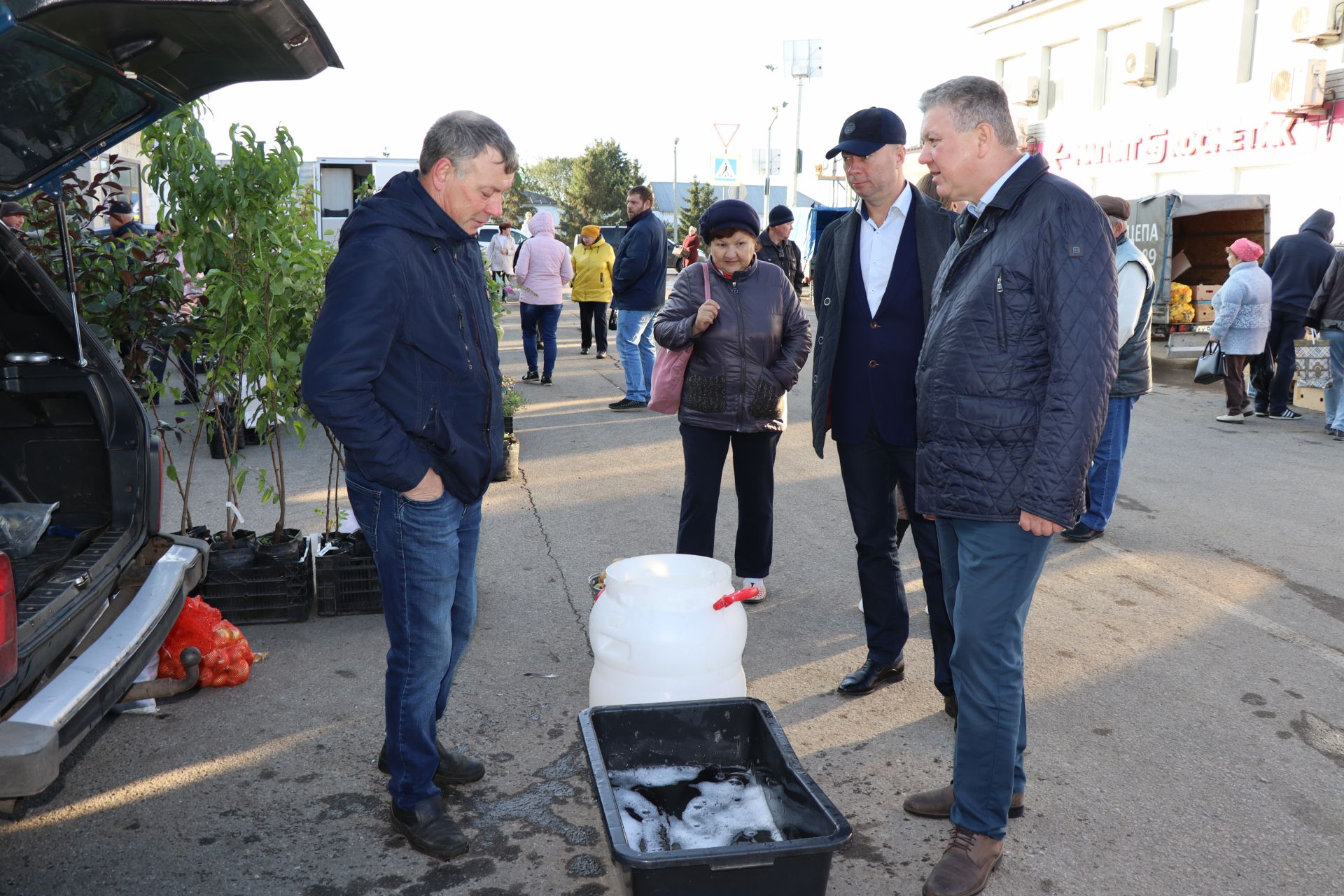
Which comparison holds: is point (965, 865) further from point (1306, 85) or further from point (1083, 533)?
point (1306, 85)

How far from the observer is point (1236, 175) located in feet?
75.1

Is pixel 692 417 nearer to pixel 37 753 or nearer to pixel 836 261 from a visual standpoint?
pixel 836 261

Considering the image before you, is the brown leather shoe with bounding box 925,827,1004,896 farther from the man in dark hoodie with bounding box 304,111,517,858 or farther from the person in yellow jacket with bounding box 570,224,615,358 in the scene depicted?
→ the person in yellow jacket with bounding box 570,224,615,358

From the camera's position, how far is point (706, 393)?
5031mm

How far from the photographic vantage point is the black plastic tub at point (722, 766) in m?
2.31

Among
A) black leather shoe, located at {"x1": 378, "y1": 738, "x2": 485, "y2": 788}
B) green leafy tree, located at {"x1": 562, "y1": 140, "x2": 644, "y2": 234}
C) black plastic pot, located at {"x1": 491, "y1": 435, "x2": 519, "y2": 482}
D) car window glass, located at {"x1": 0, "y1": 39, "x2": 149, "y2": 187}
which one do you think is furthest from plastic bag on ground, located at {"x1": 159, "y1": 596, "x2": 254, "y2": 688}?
green leafy tree, located at {"x1": 562, "y1": 140, "x2": 644, "y2": 234}

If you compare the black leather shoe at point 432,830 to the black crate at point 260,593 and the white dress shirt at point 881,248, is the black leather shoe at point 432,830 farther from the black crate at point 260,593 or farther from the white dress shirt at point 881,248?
the white dress shirt at point 881,248

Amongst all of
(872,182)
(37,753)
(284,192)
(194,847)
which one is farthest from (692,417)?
(37,753)

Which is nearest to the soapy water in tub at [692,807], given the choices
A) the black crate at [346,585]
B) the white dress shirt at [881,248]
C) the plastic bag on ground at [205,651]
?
the white dress shirt at [881,248]

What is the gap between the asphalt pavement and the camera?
3.19 metres

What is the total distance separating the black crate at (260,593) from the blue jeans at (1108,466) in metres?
4.51

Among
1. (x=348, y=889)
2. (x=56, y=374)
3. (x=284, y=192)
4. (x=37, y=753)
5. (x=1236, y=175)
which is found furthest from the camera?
(x=1236, y=175)

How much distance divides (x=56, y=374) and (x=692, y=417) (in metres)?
2.58

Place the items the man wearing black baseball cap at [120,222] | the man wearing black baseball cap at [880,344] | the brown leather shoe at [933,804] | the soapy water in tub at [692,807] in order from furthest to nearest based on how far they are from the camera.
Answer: the man wearing black baseball cap at [120,222] < the man wearing black baseball cap at [880,344] < the brown leather shoe at [933,804] < the soapy water in tub at [692,807]
